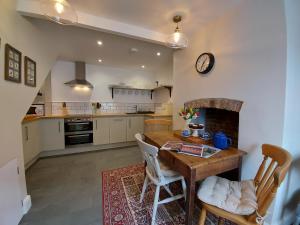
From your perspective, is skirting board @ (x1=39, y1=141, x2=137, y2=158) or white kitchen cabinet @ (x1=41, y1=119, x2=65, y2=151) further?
skirting board @ (x1=39, y1=141, x2=137, y2=158)

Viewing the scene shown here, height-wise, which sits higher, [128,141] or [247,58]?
[247,58]

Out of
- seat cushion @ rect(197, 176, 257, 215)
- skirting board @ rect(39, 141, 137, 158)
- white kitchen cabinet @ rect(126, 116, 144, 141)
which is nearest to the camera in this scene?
seat cushion @ rect(197, 176, 257, 215)

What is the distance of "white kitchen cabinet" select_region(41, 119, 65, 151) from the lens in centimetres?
301

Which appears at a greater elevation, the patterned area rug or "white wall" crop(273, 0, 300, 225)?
"white wall" crop(273, 0, 300, 225)

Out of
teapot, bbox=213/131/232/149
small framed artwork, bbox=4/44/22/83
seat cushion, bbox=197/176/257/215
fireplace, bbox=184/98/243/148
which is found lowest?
seat cushion, bbox=197/176/257/215

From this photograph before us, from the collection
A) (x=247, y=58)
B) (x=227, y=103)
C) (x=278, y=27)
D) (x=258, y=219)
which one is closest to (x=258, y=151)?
(x=227, y=103)

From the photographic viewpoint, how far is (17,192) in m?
1.40

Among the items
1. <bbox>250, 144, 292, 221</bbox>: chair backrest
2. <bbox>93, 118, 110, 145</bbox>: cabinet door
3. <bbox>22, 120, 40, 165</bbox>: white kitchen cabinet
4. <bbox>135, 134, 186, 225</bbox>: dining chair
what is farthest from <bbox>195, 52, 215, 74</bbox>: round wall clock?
<bbox>22, 120, 40, 165</bbox>: white kitchen cabinet

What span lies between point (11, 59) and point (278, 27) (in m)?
2.45

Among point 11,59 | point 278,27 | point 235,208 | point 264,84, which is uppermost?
point 278,27

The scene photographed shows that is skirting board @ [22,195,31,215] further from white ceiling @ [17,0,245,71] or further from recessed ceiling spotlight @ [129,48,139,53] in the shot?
recessed ceiling spotlight @ [129,48,139,53]

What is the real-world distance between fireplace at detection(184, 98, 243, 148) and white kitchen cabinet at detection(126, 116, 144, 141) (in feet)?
6.22

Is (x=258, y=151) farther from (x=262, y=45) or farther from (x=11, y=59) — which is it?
(x=11, y=59)

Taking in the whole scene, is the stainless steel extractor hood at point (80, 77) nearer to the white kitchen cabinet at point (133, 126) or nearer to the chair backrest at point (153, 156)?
the white kitchen cabinet at point (133, 126)
